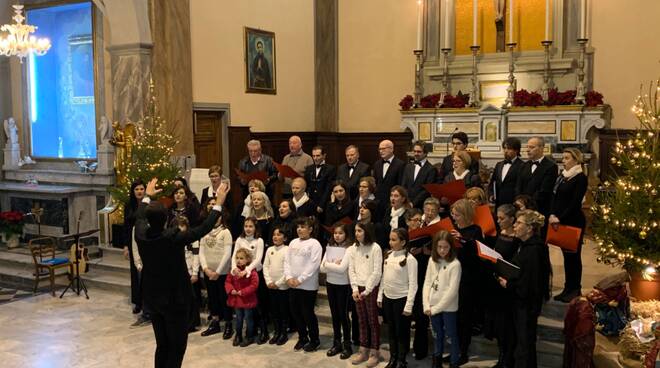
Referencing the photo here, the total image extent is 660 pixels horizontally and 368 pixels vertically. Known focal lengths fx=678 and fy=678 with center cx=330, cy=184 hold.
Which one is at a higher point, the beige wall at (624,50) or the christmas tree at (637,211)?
the beige wall at (624,50)

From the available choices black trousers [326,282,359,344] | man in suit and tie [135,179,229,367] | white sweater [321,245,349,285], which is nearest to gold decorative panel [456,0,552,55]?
white sweater [321,245,349,285]

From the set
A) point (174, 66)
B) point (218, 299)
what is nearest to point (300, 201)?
point (218, 299)

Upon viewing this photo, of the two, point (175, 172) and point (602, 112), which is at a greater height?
point (602, 112)

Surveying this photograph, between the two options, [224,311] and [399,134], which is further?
[399,134]

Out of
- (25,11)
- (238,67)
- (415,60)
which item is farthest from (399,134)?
(25,11)

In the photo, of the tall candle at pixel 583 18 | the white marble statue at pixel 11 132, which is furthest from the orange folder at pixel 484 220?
the white marble statue at pixel 11 132

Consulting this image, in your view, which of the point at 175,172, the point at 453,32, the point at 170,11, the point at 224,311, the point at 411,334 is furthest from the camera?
the point at 453,32

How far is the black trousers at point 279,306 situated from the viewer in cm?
656

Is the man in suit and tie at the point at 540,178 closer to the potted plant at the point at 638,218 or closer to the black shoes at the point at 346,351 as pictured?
the potted plant at the point at 638,218

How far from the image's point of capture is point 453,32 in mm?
12312

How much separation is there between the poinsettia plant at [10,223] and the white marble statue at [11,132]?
164 centimetres

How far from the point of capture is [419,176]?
7.05m

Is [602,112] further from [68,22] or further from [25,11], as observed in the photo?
[25,11]

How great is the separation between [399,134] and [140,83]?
491 cm
